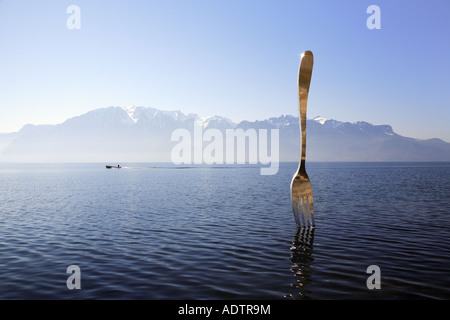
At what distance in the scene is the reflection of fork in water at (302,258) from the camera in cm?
1121

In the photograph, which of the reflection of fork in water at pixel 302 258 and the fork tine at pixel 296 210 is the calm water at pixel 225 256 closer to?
the reflection of fork in water at pixel 302 258

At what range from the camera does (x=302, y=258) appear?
14.5 m

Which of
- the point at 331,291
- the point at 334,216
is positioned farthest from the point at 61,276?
the point at 334,216

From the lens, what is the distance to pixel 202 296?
10.2 m

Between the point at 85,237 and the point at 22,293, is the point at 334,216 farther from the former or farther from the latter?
the point at 22,293

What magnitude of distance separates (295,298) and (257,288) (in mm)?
1313

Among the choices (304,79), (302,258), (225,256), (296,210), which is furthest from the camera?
(296,210)

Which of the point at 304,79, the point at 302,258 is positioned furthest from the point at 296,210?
the point at 304,79

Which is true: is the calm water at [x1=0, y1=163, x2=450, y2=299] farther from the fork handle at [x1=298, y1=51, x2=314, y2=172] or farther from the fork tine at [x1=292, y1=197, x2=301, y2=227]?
the fork handle at [x1=298, y1=51, x2=314, y2=172]

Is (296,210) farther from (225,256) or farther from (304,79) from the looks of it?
(304,79)

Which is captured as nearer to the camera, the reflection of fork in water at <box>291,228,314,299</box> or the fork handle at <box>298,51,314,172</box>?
the reflection of fork in water at <box>291,228,314,299</box>

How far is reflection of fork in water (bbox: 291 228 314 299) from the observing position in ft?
36.8

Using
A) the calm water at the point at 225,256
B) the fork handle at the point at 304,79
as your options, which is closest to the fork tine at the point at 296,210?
the calm water at the point at 225,256

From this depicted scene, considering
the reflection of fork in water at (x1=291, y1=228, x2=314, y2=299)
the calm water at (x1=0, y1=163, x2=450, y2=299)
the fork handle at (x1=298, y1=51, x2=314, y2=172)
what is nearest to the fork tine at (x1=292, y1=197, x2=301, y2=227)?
the reflection of fork in water at (x1=291, y1=228, x2=314, y2=299)
